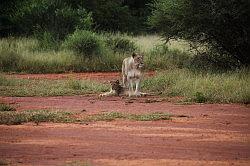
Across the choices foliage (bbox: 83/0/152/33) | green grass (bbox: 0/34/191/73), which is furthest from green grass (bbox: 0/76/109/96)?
foliage (bbox: 83/0/152/33)

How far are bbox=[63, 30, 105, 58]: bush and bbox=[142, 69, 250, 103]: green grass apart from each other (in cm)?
777

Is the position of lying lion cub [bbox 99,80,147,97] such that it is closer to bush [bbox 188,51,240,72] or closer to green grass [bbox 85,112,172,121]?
bush [bbox 188,51,240,72]

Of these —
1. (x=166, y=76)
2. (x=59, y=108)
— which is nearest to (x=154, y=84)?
(x=166, y=76)

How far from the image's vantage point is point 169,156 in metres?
9.48

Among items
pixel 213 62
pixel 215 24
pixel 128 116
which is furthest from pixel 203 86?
pixel 213 62

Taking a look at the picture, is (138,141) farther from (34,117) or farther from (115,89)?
(115,89)

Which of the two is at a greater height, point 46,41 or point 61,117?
point 46,41

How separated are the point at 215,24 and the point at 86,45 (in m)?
9.05

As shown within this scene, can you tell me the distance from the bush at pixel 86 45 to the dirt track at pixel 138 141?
44.9 ft

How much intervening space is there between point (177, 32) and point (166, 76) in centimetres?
280

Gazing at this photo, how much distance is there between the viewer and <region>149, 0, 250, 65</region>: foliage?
2125cm

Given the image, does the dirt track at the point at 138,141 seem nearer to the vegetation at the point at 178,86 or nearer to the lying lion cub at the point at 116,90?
the vegetation at the point at 178,86

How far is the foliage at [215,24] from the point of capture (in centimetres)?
2125

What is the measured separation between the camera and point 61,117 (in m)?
13.5
